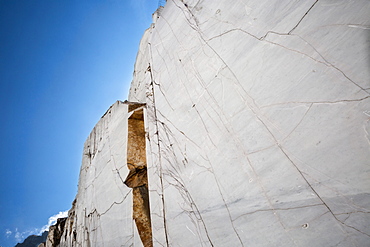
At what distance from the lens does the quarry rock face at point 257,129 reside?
83 cm

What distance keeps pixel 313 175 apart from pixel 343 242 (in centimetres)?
26

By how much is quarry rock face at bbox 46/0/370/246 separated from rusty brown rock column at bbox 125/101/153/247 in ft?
0.07

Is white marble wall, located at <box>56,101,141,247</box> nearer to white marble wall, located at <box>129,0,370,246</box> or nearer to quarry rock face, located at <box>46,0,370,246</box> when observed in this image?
quarry rock face, located at <box>46,0,370,246</box>

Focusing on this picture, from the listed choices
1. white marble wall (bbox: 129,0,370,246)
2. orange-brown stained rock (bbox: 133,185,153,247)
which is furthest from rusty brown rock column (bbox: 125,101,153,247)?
white marble wall (bbox: 129,0,370,246)

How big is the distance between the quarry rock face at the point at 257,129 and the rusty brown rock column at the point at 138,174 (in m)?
0.02

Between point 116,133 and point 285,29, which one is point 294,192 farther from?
point 116,133

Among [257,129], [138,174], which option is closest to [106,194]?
[138,174]

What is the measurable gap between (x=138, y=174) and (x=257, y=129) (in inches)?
63.3

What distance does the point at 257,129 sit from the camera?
1.13 m

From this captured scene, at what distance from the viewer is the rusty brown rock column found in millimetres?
1929

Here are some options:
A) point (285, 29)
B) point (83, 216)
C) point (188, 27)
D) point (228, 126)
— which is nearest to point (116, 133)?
point (83, 216)

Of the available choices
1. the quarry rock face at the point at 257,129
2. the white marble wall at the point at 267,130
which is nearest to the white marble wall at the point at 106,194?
the quarry rock face at the point at 257,129

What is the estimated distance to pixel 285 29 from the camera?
1.11m

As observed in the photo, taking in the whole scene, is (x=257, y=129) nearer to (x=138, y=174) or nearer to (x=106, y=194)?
(x=138, y=174)
